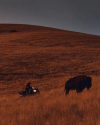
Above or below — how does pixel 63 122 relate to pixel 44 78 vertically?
above

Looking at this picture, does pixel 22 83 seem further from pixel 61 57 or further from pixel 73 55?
pixel 73 55

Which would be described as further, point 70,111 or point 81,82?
point 81,82

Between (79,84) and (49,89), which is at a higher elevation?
(79,84)

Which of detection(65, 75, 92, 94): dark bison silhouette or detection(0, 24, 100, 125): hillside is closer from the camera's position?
detection(0, 24, 100, 125): hillside

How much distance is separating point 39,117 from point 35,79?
1156 centimetres

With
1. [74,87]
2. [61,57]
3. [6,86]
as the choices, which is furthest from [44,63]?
[74,87]

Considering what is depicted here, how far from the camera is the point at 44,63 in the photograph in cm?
2036

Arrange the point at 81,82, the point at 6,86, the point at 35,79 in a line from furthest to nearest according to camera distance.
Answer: the point at 35,79 < the point at 6,86 < the point at 81,82

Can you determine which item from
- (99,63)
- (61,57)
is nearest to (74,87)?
(99,63)

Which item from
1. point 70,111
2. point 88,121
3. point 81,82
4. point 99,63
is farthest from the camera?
point 99,63

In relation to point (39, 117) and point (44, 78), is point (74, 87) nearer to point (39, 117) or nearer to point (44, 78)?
point (39, 117)

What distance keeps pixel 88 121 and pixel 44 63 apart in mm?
17488

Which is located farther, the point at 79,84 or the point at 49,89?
the point at 49,89

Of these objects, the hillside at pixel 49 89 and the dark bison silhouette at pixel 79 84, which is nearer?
the hillside at pixel 49 89
